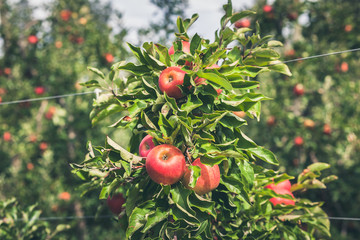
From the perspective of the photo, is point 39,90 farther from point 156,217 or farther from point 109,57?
point 156,217

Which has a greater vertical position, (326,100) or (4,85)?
(326,100)

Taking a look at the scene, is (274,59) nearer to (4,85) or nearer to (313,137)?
(313,137)

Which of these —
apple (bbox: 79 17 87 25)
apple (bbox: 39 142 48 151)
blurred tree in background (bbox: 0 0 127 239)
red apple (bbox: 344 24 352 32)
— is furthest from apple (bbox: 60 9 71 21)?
red apple (bbox: 344 24 352 32)

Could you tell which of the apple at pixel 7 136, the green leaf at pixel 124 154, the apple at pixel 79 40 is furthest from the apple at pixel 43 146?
the green leaf at pixel 124 154

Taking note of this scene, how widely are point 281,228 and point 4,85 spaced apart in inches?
205

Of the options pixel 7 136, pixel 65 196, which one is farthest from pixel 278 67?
pixel 7 136

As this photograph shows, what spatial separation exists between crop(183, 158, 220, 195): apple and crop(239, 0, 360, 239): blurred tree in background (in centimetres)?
377

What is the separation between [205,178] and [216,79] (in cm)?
41

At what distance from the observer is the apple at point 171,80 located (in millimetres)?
1417

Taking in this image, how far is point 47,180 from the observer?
5.21m

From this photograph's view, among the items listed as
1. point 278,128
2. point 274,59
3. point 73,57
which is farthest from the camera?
point 73,57

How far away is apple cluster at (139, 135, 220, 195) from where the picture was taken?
4.35ft

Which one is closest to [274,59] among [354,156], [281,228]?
[281,228]

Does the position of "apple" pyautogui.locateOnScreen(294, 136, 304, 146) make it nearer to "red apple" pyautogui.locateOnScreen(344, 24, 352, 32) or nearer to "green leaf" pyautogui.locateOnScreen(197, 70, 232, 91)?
"red apple" pyautogui.locateOnScreen(344, 24, 352, 32)
